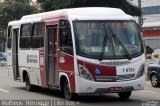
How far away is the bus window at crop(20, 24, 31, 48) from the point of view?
62.8 ft

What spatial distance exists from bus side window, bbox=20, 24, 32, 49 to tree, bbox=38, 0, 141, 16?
16994 mm

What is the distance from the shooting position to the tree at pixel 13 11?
6919cm

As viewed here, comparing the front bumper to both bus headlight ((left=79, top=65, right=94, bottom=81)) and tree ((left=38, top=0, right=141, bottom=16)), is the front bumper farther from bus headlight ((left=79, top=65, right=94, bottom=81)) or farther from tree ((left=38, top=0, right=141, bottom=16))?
tree ((left=38, top=0, right=141, bottom=16))

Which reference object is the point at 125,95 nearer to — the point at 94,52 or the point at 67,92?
the point at 67,92

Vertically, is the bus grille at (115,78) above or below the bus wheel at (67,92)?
above

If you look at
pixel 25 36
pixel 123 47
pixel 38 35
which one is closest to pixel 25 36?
pixel 25 36

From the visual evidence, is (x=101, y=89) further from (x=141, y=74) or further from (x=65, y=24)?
(x=65, y=24)

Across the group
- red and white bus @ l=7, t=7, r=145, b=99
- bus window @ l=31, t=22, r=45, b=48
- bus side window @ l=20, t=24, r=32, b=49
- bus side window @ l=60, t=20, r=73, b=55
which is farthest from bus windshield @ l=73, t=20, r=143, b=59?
bus side window @ l=20, t=24, r=32, b=49

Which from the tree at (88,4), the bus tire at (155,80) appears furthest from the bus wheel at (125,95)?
the tree at (88,4)

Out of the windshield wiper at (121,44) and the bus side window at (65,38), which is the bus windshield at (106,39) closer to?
the windshield wiper at (121,44)

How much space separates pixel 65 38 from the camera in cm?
1524

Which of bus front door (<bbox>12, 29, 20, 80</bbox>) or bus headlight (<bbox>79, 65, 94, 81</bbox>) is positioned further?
bus front door (<bbox>12, 29, 20, 80</bbox>)

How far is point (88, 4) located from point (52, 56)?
20940 millimetres

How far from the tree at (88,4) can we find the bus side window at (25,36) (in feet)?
55.8
